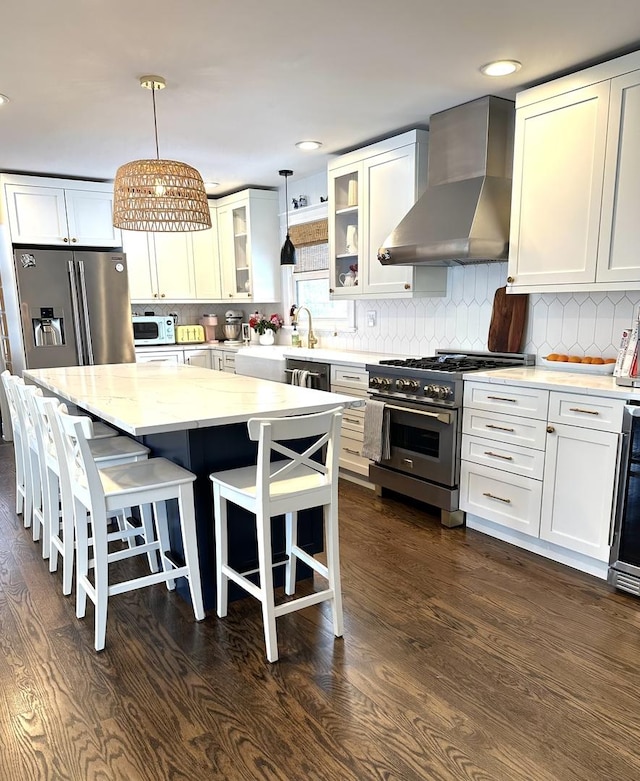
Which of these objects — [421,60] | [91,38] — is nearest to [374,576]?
[421,60]

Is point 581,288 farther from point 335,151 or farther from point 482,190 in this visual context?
point 335,151

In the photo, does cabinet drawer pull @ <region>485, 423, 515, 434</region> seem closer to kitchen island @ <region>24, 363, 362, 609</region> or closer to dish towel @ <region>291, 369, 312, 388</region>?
kitchen island @ <region>24, 363, 362, 609</region>

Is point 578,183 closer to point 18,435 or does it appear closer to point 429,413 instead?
point 429,413

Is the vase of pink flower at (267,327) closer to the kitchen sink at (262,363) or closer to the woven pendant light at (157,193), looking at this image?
the kitchen sink at (262,363)

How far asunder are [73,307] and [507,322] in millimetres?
3807

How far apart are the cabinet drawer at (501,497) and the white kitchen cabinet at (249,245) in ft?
10.8

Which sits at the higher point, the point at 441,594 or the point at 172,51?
the point at 172,51

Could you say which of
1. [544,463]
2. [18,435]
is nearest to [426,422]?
[544,463]

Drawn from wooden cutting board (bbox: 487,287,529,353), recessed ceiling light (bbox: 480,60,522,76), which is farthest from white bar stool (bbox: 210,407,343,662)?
recessed ceiling light (bbox: 480,60,522,76)

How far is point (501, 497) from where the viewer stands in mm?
2986

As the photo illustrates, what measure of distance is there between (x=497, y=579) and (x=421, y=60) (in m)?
2.59

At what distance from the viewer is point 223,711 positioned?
5.82 ft

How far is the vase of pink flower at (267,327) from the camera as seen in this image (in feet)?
18.7

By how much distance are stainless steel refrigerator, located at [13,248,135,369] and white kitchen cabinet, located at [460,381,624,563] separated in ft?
11.7
